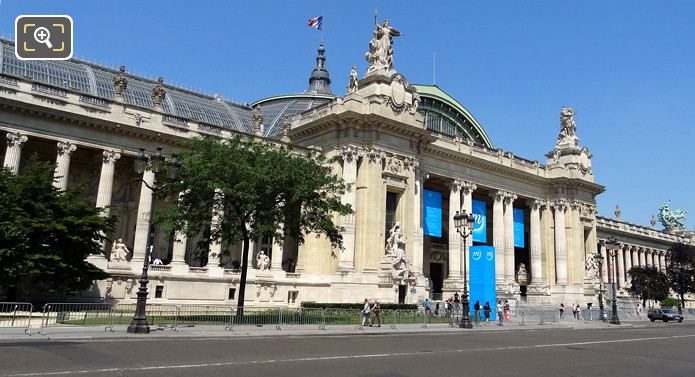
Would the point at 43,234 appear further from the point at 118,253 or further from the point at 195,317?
the point at 195,317

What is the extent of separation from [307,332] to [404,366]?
10.7 m

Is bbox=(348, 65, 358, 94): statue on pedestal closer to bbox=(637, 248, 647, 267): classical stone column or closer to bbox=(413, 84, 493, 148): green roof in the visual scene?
bbox=(413, 84, 493, 148): green roof

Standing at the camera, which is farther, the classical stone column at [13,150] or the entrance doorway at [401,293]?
the entrance doorway at [401,293]

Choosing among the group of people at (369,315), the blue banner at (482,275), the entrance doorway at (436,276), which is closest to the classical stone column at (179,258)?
the group of people at (369,315)

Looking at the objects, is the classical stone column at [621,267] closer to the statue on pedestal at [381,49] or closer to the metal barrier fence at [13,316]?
the statue on pedestal at [381,49]

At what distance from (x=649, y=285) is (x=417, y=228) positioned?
48929 mm

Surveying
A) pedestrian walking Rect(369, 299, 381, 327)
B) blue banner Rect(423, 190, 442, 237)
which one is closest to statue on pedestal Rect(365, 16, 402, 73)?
blue banner Rect(423, 190, 442, 237)

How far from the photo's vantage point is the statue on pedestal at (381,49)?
156ft

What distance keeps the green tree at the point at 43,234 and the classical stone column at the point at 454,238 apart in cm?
3379

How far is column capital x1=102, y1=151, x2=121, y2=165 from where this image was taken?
3816cm

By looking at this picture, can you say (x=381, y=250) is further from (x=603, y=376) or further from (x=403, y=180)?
(x=603, y=376)

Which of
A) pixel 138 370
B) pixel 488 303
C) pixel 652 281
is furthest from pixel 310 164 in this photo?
pixel 652 281

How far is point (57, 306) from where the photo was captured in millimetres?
25172

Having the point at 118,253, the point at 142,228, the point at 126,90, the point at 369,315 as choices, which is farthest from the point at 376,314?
the point at 126,90
